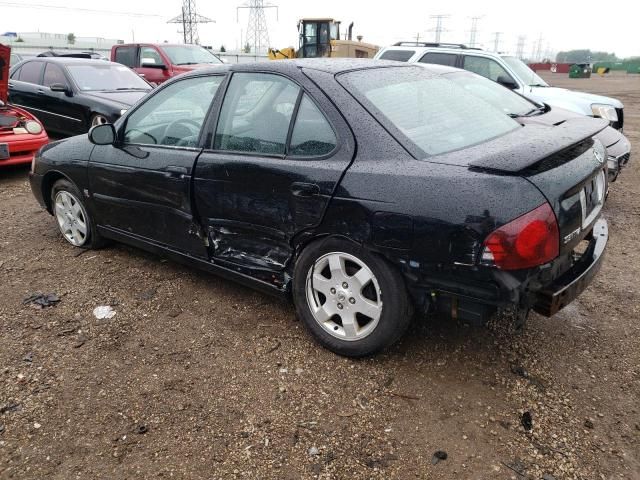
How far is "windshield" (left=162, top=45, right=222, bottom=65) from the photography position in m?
12.3

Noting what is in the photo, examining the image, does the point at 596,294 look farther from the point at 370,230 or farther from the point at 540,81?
the point at 540,81

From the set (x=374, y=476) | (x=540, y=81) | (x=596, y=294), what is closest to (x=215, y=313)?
(x=374, y=476)

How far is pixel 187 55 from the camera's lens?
12484 millimetres

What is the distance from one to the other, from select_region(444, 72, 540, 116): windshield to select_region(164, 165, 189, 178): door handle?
2807 millimetres

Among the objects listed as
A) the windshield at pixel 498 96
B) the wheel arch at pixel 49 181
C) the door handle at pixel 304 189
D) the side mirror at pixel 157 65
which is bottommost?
the wheel arch at pixel 49 181

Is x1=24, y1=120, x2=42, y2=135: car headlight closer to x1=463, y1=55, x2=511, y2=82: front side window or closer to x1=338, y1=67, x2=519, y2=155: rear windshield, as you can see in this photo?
x1=338, y1=67, x2=519, y2=155: rear windshield

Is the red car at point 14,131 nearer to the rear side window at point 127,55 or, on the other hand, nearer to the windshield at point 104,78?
the windshield at point 104,78

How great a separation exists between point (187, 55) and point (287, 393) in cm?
1162

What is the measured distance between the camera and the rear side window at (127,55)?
13.3 m

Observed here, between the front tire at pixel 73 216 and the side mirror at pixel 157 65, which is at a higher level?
the side mirror at pixel 157 65

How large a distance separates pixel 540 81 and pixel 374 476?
8.26m

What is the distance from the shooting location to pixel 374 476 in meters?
2.12

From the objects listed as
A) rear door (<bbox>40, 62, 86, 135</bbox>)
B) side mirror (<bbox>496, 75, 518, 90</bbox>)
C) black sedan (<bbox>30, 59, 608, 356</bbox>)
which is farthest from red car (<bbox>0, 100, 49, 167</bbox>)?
side mirror (<bbox>496, 75, 518, 90</bbox>)

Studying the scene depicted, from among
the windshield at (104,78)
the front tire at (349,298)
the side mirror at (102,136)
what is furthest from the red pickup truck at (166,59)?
the front tire at (349,298)
